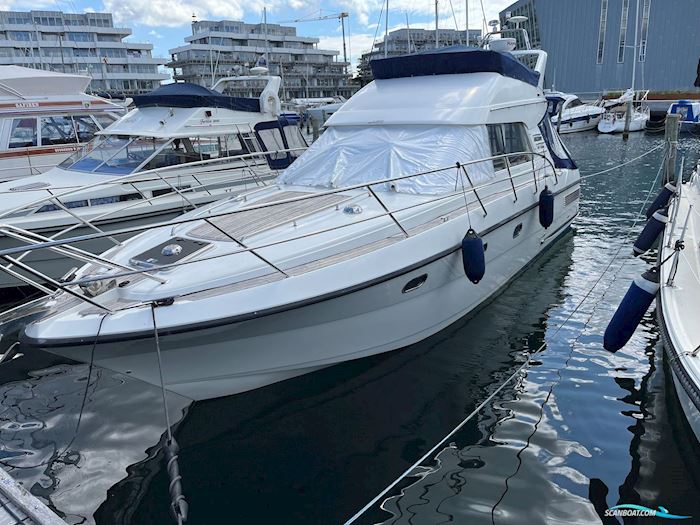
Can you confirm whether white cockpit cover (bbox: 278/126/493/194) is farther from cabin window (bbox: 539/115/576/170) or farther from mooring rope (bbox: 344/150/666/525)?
cabin window (bbox: 539/115/576/170)

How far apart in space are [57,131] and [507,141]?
999cm

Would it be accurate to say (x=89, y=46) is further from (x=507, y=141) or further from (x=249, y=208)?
(x=249, y=208)

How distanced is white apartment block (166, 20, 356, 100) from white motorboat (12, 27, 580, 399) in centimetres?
6544

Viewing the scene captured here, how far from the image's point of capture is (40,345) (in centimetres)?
375

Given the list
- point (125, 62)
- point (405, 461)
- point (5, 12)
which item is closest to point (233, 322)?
point (405, 461)

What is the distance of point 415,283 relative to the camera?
4.90 m

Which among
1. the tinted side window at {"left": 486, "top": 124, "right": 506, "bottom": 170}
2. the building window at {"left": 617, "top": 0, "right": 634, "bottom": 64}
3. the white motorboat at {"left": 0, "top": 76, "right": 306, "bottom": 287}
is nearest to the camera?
the tinted side window at {"left": 486, "top": 124, "right": 506, "bottom": 170}

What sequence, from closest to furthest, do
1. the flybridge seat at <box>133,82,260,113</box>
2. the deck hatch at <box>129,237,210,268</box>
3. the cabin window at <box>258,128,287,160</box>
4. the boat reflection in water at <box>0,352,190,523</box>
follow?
the boat reflection in water at <box>0,352,190,523</box> → the deck hatch at <box>129,237,210,268</box> → the flybridge seat at <box>133,82,260,113</box> → the cabin window at <box>258,128,287,160</box>

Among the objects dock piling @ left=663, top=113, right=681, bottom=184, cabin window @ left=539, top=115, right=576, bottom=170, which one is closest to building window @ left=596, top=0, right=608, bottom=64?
dock piling @ left=663, top=113, right=681, bottom=184

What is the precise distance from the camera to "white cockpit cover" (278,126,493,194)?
5.92 metres

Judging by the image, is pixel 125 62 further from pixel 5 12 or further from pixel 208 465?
pixel 208 465

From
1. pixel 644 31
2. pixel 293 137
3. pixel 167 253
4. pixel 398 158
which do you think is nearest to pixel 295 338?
pixel 167 253

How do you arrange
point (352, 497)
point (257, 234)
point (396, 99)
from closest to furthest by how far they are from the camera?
point (352, 497) → point (257, 234) → point (396, 99)

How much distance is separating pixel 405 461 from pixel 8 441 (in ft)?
10.8
